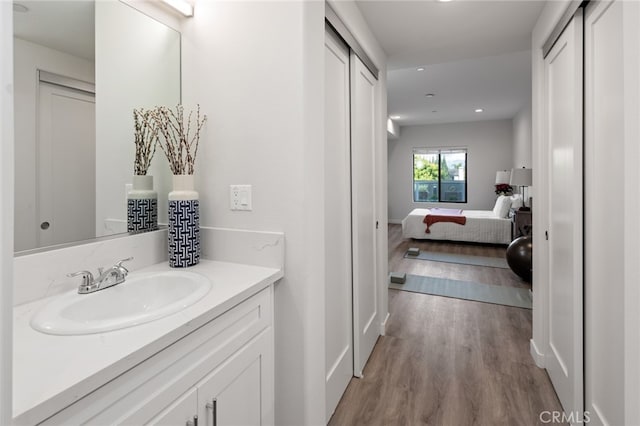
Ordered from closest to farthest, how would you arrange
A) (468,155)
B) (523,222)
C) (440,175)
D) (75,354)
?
(75,354), (523,222), (468,155), (440,175)

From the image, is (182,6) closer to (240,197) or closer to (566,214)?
(240,197)

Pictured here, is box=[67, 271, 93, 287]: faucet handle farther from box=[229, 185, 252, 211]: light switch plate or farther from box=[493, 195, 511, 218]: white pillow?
box=[493, 195, 511, 218]: white pillow

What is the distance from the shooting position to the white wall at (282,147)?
4.41 ft

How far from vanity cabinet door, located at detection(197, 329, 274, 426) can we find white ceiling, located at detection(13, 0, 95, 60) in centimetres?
129

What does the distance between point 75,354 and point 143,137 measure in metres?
1.08

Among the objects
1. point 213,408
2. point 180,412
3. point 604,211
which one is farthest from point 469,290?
point 180,412

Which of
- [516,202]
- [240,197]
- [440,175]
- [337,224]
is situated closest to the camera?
[240,197]

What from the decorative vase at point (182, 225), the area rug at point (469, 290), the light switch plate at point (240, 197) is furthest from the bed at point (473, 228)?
the decorative vase at point (182, 225)

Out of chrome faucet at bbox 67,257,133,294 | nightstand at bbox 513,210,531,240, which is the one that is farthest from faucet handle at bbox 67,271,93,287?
nightstand at bbox 513,210,531,240

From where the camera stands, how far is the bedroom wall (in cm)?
805

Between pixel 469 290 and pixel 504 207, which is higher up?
pixel 504 207

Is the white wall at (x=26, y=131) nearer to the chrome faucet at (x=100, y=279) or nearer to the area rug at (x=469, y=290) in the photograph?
the chrome faucet at (x=100, y=279)

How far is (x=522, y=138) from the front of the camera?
6.52 meters

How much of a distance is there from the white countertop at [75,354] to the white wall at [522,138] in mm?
6581
